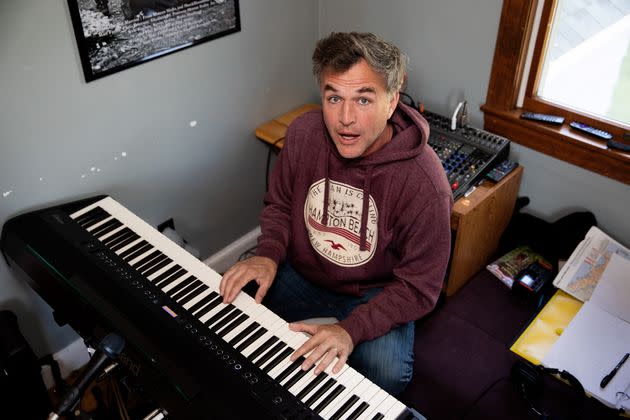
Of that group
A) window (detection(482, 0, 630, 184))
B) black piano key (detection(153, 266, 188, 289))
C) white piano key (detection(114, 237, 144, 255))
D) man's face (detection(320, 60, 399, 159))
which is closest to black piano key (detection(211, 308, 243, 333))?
black piano key (detection(153, 266, 188, 289))

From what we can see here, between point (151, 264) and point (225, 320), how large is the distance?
12.9 inches

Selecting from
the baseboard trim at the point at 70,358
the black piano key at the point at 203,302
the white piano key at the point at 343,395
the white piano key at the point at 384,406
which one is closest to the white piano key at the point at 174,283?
the black piano key at the point at 203,302

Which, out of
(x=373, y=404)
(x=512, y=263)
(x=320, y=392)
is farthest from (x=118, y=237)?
(x=512, y=263)

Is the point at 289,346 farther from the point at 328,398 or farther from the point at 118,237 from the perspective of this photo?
the point at 118,237

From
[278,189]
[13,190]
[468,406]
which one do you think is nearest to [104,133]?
[13,190]

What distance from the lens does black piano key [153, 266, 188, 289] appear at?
64.9 inches

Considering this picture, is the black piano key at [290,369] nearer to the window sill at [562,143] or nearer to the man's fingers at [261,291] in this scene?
the man's fingers at [261,291]

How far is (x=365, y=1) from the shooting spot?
7.94 ft

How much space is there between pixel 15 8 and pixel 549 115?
69.0 inches

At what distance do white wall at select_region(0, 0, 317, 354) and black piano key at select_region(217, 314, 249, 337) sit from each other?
837 millimetres

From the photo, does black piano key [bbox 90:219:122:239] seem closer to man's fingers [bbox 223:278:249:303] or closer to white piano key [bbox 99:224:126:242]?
white piano key [bbox 99:224:126:242]

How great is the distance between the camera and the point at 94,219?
1891 mm

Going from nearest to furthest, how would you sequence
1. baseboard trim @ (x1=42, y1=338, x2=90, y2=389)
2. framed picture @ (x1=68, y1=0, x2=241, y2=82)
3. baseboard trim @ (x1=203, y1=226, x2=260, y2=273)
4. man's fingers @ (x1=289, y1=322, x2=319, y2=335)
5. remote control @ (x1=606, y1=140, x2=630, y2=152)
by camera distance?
man's fingers @ (x1=289, y1=322, x2=319, y2=335) → framed picture @ (x1=68, y1=0, x2=241, y2=82) → remote control @ (x1=606, y1=140, x2=630, y2=152) → baseboard trim @ (x1=42, y1=338, x2=90, y2=389) → baseboard trim @ (x1=203, y1=226, x2=260, y2=273)

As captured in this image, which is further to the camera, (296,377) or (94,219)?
(94,219)
